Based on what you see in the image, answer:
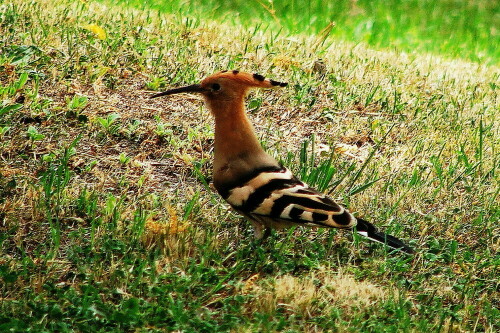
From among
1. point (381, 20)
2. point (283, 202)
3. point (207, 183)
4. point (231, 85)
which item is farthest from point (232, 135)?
point (381, 20)

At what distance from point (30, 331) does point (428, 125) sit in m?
3.40

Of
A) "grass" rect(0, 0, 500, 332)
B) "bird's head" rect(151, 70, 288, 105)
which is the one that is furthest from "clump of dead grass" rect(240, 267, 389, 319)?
"bird's head" rect(151, 70, 288, 105)

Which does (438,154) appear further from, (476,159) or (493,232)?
(493,232)

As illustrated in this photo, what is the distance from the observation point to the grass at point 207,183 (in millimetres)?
3381

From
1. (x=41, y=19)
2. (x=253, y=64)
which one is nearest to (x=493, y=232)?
(x=253, y=64)

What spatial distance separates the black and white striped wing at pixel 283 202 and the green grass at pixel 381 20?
3.58 m

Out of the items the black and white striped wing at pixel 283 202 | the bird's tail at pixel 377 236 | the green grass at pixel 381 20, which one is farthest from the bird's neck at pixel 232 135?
the green grass at pixel 381 20

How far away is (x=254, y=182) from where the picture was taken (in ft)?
12.4

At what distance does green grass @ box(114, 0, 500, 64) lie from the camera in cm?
771

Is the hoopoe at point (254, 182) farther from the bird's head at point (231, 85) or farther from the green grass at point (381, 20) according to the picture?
the green grass at point (381, 20)

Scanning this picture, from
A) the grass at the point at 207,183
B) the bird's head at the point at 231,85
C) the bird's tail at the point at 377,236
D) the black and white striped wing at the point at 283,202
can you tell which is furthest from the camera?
the bird's head at the point at 231,85

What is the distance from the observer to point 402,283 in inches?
147

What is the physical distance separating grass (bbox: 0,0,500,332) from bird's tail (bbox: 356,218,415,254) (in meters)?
0.09

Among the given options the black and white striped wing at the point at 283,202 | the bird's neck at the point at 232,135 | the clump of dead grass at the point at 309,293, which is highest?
the bird's neck at the point at 232,135
